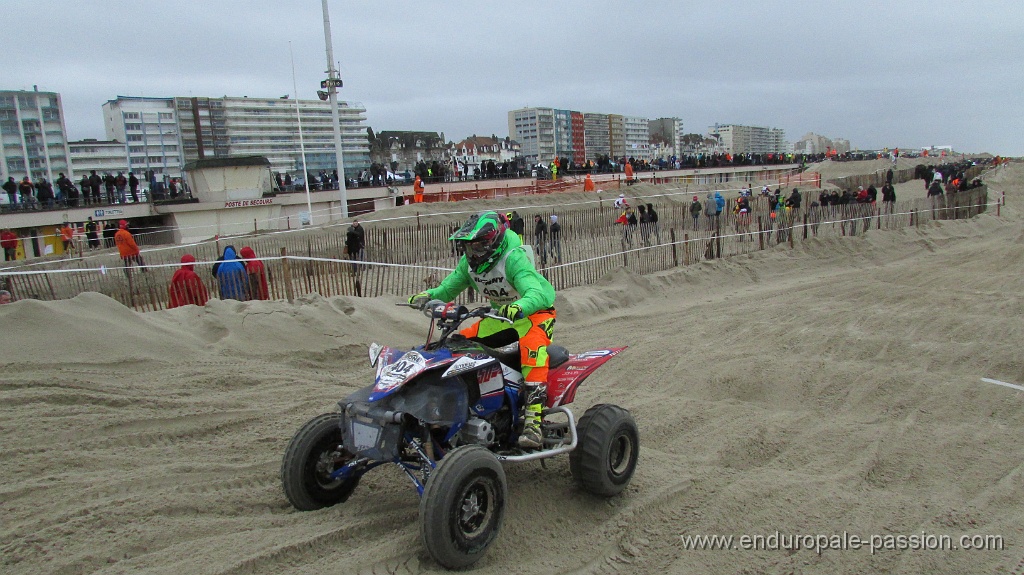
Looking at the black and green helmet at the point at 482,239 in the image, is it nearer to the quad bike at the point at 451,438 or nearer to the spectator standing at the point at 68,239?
the quad bike at the point at 451,438

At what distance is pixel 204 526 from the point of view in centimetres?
374

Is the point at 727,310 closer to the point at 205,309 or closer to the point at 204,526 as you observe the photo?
the point at 205,309

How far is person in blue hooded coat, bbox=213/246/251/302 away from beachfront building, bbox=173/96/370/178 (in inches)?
1388

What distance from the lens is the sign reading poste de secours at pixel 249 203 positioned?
2639 centimetres

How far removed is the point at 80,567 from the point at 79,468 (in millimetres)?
1262

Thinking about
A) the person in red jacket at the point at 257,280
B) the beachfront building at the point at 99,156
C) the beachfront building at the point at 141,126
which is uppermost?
the beachfront building at the point at 141,126

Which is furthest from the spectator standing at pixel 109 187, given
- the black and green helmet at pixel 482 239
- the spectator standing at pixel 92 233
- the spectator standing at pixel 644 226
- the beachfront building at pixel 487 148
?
the beachfront building at pixel 487 148

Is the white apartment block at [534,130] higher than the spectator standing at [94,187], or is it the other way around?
the white apartment block at [534,130]

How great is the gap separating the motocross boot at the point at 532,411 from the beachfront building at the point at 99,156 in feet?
157

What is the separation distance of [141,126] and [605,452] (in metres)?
50.8

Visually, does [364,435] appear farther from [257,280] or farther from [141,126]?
[141,126]

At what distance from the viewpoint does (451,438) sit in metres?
3.94

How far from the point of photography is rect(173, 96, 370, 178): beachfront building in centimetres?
4591

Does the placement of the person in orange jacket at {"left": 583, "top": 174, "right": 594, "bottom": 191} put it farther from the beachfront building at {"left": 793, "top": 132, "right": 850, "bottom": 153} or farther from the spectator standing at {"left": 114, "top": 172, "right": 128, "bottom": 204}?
the beachfront building at {"left": 793, "top": 132, "right": 850, "bottom": 153}
